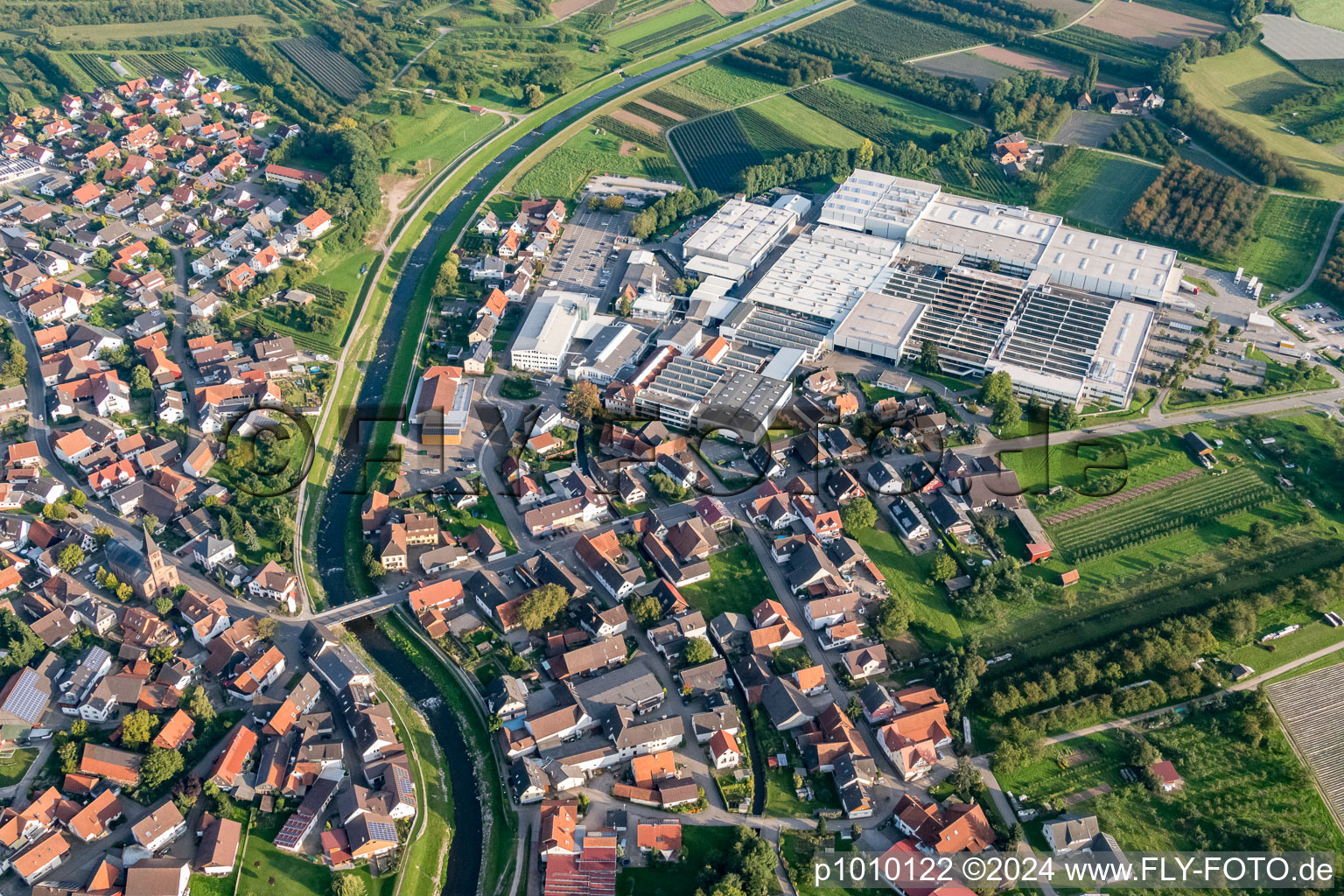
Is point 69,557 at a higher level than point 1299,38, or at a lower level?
lower

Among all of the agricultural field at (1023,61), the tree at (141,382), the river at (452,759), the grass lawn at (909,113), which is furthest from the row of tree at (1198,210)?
the tree at (141,382)

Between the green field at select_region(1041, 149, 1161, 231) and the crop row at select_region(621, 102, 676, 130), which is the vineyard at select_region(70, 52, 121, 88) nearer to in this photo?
the crop row at select_region(621, 102, 676, 130)

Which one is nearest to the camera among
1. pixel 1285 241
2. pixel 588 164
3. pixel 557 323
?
pixel 557 323

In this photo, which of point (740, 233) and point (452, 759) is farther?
point (740, 233)

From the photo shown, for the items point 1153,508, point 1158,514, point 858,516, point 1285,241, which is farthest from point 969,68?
point 858,516

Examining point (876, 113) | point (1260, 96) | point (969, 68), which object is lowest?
point (876, 113)

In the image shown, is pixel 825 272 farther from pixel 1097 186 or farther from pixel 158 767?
pixel 158 767

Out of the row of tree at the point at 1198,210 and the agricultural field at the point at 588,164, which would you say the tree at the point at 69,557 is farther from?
the row of tree at the point at 1198,210
